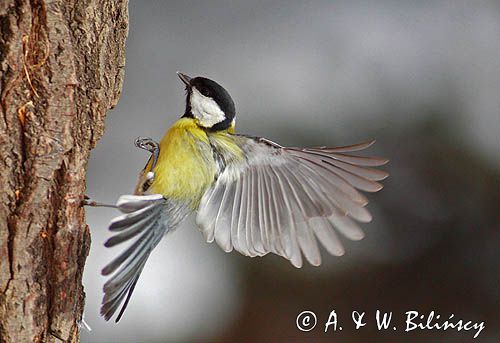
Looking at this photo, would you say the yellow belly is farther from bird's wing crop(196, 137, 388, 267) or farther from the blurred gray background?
the blurred gray background

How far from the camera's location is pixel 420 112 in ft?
13.4

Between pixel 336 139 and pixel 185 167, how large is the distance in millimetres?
1943

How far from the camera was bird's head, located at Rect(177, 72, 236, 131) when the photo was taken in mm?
2176

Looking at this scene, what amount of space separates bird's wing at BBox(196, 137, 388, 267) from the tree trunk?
0.51m

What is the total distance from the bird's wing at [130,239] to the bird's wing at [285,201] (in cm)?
18

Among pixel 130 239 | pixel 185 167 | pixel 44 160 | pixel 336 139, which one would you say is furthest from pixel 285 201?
pixel 336 139

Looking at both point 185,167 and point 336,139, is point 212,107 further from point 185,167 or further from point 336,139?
point 336,139

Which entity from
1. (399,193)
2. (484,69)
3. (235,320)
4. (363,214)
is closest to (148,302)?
(235,320)

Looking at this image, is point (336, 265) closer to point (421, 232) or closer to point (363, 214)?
point (421, 232)

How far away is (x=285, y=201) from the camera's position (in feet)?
7.09

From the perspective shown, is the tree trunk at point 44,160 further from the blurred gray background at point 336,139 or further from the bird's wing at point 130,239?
the blurred gray background at point 336,139

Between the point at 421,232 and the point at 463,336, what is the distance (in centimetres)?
57

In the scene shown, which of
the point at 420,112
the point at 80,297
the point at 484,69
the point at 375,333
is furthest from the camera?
the point at 484,69

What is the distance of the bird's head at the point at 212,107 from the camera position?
218 centimetres
